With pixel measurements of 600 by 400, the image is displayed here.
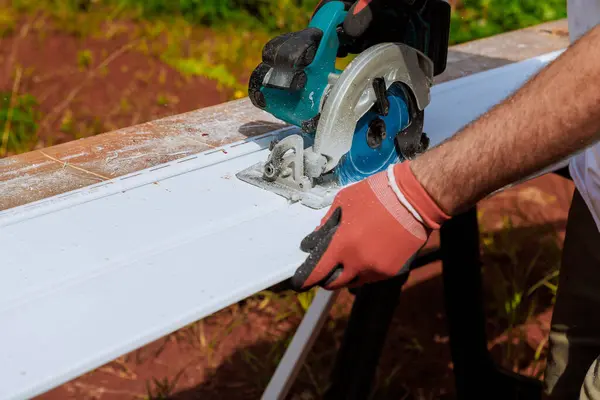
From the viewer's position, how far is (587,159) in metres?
1.85

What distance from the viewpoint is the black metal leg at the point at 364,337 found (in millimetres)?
2018

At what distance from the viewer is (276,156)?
176 centimetres

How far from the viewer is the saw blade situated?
1782 mm

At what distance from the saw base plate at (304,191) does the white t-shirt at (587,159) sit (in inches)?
24.1

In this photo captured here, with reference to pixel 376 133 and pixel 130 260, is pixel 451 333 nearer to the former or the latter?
pixel 376 133

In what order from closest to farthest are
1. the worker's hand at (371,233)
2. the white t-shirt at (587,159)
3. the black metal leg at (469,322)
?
the worker's hand at (371,233) < the white t-shirt at (587,159) < the black metal leg at (469,322)

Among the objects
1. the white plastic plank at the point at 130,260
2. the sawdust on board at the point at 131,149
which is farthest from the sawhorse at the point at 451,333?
the sawdust on board at the point at 131,149

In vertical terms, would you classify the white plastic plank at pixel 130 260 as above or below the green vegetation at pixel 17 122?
above

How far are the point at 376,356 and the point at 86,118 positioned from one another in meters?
2.66

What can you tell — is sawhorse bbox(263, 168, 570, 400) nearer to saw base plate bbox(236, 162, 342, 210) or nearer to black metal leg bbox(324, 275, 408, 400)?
black metal leg bbox(324, 275, 408, 400)

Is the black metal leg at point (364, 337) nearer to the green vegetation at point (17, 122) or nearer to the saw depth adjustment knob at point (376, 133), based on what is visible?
the saw depth adjustment knob at point (376, 133)

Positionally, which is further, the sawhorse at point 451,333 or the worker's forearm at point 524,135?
the sawhorse at point 451,333

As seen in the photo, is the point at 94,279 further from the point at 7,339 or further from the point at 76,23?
the point at 76,23

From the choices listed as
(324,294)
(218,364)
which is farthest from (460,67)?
(218,364)
